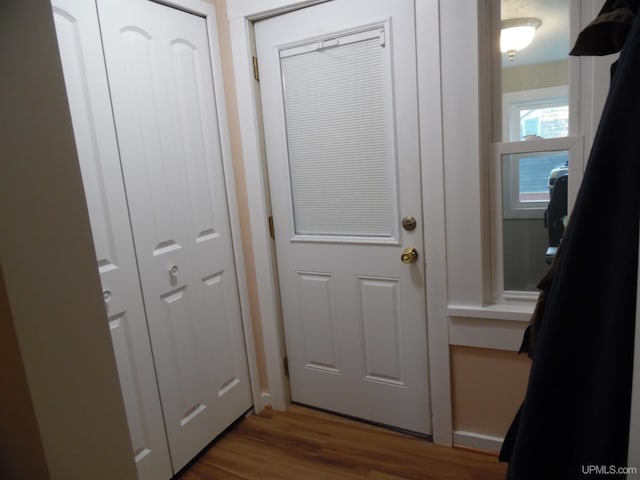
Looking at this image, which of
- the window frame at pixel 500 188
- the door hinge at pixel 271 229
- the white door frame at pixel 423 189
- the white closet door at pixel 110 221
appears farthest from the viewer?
the door hinge at pixel 271 229

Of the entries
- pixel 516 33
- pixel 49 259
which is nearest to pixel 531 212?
pixel 516 33

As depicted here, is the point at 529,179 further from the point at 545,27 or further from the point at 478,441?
the point at 478,441

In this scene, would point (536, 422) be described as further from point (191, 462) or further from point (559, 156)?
point (191, 462)

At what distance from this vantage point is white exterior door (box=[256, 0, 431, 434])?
166cm

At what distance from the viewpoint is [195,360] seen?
5.95 feet

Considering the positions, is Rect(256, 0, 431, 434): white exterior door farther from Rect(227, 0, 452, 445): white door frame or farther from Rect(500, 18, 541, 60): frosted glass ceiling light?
Rect(500, 18, 541, 60): frosted glass ceiling light

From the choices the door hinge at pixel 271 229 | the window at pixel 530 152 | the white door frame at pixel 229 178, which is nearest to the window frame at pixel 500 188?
the window at pixel 530 152

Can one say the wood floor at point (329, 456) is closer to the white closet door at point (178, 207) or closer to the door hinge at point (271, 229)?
the white closet door at point (178, 207)

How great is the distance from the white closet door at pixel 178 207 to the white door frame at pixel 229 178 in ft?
0.09

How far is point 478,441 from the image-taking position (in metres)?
1.76

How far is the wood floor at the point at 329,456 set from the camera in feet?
5.56

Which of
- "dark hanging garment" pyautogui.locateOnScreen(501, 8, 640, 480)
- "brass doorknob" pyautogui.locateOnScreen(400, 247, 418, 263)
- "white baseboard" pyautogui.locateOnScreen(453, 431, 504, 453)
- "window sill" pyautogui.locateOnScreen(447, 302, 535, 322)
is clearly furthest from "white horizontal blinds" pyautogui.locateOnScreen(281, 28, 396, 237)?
"dark hanging garment" pyautogui.locateOnScreen(501, 8, 640, 480)

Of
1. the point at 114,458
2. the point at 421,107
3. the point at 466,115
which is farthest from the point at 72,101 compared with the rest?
the point at 466,115

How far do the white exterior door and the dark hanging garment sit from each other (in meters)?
1.05
